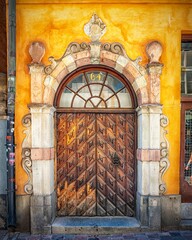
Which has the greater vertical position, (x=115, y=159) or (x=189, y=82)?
(x=189, y=82)

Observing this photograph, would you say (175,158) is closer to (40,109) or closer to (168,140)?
(168,140)

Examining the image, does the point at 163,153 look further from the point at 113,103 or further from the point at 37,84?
the point at 37,84

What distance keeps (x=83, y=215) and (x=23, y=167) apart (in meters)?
1.73

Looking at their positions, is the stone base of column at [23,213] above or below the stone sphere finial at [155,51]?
below

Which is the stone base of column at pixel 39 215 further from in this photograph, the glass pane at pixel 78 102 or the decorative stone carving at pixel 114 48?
the decorative stone carving at pixel 114 48

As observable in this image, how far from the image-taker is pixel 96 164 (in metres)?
5.36

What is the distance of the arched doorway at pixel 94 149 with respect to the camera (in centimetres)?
536

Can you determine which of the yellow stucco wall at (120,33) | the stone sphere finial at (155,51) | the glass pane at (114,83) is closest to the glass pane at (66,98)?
the yellow stucco wall at (120,33)

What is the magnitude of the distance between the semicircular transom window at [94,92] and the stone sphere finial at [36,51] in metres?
0.87

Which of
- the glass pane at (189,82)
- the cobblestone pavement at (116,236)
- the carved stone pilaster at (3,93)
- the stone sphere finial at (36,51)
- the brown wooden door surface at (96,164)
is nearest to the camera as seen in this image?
the cobblestone pavement at (116,236)

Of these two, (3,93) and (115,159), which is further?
(115,159)

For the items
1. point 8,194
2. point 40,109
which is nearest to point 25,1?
point 40,109

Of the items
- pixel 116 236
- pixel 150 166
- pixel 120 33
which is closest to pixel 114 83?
pixel 120 33

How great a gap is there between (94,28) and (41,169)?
122 inches
